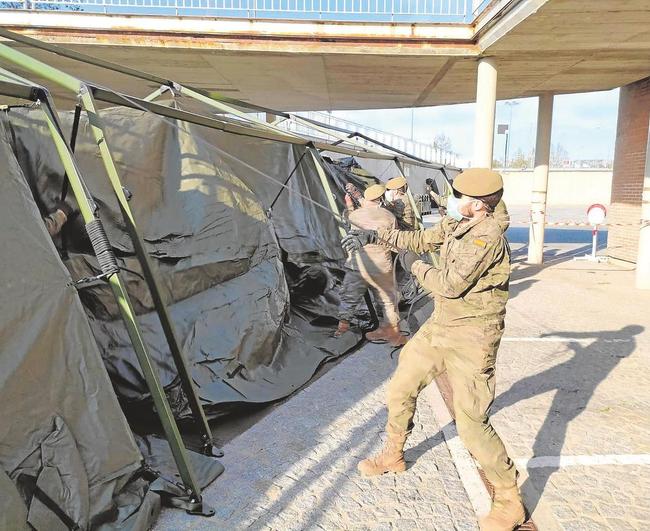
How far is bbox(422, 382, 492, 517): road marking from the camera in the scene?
9.31 feet

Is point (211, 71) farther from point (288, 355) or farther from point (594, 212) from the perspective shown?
point (594, 212)

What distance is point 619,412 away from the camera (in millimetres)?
4031

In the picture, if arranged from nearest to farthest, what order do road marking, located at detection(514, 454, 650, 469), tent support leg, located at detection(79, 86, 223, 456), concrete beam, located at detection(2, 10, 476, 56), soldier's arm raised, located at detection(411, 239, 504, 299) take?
1. soldier's arm raised, located at detection(411, 239, 504, 299)
2. tent support leg, located at detection(79, 86, 223, 456)
3. road marking, located at detection(514, 454, 650, 469)
4. concrete beam, located at detection(2, 10, 476, 56)

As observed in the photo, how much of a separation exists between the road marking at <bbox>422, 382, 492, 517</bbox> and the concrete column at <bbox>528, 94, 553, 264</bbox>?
831 cm

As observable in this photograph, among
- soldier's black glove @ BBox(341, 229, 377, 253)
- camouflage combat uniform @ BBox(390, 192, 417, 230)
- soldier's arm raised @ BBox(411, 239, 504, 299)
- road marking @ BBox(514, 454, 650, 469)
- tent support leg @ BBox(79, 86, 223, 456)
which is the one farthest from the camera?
camouflage combat uniform @ BBox(390, 192, 417, 230)

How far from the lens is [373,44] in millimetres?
8156

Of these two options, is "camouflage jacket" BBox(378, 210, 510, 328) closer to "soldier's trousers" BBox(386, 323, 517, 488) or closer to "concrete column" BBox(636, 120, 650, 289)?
"soldier's trousers" BBox(386, 323, 517, 488)

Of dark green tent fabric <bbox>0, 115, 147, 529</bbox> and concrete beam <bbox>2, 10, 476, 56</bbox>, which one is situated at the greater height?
concrete beam <bbox>2, 10, 476, 56</bbox>

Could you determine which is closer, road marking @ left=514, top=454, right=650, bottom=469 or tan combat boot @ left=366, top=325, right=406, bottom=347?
road marking @ left=514, top=454, right=650, bottom=469

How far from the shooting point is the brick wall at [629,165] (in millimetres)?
10359

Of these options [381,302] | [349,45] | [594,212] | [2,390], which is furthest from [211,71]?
[594,212]

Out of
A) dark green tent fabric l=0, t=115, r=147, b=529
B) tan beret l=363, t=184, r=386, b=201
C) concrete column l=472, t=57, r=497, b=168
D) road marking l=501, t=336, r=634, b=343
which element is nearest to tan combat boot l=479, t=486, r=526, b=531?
dark green tent fabric l=0, t=115, r=147, b=529

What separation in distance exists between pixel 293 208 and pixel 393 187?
1.29m

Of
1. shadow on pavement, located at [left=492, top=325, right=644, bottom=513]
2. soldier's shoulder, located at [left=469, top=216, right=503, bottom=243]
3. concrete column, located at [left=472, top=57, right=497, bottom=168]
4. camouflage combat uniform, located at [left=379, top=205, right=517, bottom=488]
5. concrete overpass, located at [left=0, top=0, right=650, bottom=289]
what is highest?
concrete overpass, located at [left=0, top=0, right=650, bottom=289]
